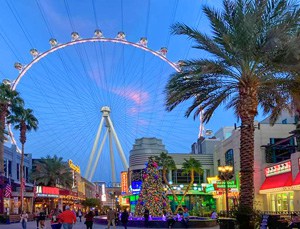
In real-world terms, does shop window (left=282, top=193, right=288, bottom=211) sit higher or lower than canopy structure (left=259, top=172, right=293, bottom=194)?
lower

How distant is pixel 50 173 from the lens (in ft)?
282

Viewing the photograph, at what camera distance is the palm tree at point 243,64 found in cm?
2123

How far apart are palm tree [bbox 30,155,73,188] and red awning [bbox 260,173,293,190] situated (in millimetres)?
46152

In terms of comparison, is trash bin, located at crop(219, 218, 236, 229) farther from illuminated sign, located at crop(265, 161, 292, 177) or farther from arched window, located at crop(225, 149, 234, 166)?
arched window, located at crop(225, 149, 234, 166)

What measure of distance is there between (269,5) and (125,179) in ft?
279

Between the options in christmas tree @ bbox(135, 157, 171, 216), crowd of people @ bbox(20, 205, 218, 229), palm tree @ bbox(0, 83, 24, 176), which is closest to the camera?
crowd of people @ bbox(20, 205, 218, 229)

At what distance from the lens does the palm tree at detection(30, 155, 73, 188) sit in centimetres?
8438

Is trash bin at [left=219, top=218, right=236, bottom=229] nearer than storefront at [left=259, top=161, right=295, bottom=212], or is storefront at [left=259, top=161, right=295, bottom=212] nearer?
trash bin at [left=219, top=218, right=236, bottom=229]

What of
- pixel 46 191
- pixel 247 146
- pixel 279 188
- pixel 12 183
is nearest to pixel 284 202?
pixel 279 188

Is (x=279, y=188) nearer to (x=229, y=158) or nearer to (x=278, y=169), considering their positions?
(x=278, y=169)

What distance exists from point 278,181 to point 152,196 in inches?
456

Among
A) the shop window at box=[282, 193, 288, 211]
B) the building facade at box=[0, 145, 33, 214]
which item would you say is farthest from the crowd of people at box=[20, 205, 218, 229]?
the building facade at box=[0, 145, 33, 214]

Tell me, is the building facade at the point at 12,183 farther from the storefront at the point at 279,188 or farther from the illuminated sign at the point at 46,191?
the storefront at the point at 279,188

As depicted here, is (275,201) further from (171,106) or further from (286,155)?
(171,106)
